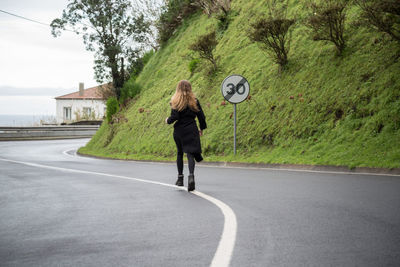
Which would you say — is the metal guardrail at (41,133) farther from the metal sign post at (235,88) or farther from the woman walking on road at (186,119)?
the woman walking on road at (186,119)

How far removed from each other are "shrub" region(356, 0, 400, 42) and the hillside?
692 millimetres

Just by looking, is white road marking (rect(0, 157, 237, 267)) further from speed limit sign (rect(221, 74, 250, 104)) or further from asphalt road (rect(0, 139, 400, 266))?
speed limit sign (rect(221, 74, 250, 104))

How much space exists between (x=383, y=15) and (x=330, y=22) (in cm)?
183

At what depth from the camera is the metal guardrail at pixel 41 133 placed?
126 feet

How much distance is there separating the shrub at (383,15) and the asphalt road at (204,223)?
18.2 ft

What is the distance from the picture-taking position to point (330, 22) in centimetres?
1546

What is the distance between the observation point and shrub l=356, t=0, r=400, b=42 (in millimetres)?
12945

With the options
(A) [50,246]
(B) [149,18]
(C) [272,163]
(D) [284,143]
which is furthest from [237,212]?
(B) [149,18]

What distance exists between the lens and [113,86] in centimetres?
3075

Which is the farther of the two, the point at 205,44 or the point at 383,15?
the point at 205,44

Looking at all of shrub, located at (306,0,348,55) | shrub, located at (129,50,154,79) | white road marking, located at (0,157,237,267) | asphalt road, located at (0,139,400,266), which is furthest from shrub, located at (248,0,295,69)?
shrub, located at (129,50,154,79)

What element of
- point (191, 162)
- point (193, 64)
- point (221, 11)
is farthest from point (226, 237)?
point (221, 11)

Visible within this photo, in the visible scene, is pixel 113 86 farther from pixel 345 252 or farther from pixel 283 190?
pixel 345 252

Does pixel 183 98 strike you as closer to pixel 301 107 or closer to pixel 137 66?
pixel 301 107
